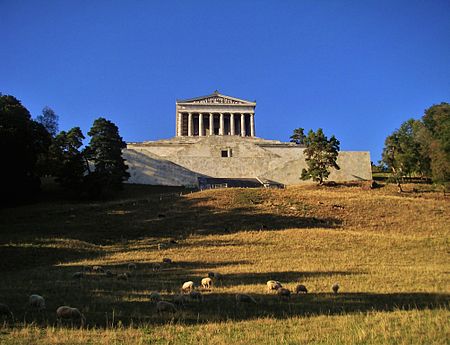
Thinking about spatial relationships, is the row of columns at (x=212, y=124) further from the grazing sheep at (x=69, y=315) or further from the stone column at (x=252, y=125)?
the grazing sheep at (x=69, y=315)

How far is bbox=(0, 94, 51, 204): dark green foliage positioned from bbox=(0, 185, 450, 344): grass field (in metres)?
3.11

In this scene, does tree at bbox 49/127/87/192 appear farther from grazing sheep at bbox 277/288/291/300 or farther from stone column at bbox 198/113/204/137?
stone column at bbox 198/113/204/137

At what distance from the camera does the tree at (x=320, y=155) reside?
203 ft

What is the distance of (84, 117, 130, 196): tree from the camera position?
53.6m

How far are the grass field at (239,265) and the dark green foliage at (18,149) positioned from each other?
10.2 ft

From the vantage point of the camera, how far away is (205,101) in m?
113

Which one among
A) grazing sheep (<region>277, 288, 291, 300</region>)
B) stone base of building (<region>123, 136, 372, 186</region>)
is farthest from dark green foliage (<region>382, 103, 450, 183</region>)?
grazing sheep (<region>277, 288, 291, 300</region>)

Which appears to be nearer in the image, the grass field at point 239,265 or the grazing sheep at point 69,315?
the grass field at point 239,265

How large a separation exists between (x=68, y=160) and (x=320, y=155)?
32949 mm

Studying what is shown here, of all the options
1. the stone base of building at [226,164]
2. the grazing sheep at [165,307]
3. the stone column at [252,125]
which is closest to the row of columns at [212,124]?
the stone column at [252,125]

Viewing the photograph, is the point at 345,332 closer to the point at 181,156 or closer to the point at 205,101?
the point at 181,156

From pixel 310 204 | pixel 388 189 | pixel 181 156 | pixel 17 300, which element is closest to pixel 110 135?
pixel 181 156

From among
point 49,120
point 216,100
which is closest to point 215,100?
point 216,100

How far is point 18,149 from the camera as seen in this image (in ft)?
155
